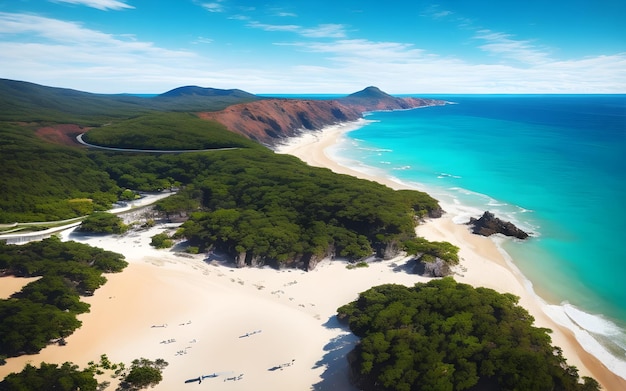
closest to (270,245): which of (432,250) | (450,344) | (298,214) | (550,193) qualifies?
(298,214)

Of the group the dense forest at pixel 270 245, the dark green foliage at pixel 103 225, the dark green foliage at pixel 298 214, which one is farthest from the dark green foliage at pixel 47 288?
the dark green foliage at pixel 298 214

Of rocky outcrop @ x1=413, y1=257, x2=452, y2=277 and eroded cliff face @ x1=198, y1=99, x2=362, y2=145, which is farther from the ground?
eroded cliff face @ x1=198, y1=99, x2=362, y2=145

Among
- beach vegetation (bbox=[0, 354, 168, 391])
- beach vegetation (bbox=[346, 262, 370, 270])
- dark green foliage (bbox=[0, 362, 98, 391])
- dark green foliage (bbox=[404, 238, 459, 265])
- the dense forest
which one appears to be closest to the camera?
dark green foliage (bbox=[0, 362, 98, 391])

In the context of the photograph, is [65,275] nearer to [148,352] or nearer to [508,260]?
[148,352]

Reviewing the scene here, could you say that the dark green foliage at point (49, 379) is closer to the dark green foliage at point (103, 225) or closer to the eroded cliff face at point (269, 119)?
the dark green foliage at point (103, 225)

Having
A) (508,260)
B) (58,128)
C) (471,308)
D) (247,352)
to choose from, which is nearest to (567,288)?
(508,260)

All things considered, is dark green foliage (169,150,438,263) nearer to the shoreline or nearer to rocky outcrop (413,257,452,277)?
the shoreline

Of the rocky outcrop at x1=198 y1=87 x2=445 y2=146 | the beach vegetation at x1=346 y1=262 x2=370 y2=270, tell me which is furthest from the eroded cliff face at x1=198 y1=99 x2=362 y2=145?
the beach vegetation at x1=346 y1=262 x2=370 y2=270
